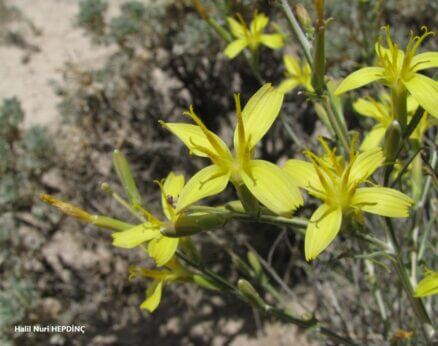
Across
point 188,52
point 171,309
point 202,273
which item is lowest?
point 171,309

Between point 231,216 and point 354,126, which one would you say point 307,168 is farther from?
point 354,126

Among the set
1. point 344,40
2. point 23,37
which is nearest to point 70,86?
point 23,37

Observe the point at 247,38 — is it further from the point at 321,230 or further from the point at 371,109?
the point at 321,230

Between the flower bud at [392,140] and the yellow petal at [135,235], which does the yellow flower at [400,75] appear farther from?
the yellow petal at [135,235]

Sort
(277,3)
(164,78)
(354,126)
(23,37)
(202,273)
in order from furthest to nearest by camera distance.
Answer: (23,37), (164,78), (354,126), (202,273), (277,3)

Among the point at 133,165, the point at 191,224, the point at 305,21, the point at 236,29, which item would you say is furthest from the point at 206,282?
the point at 133,165

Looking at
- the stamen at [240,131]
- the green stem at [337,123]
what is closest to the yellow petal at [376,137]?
the green stem at [337,123]

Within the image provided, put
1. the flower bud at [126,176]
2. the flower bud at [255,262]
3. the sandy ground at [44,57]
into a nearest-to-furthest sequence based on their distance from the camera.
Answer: the flower bud at [126,176] → the flower bud at [255,262] → the sandy ground at [44,57]
